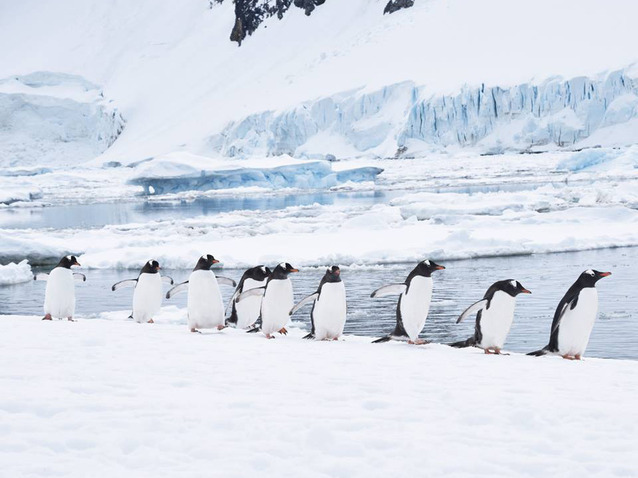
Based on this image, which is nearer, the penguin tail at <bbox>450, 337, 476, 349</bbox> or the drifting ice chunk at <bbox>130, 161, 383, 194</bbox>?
the penguin tail at <bbox>450, 337, 476, 349</bbox>

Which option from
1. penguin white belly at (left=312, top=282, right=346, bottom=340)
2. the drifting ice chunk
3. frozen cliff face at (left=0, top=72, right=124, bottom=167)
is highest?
frozen cliff face at (left=0, top=72, right=124, bottom=167)

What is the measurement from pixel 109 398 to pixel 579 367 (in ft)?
9.37

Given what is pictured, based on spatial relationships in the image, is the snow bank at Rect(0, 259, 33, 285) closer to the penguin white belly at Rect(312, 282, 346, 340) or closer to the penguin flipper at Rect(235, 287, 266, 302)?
the penguin flipper at Rect(235, 287, 266, 302)

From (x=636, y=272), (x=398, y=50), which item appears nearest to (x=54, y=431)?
(x=636, y=272)

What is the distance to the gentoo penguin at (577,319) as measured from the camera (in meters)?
5.60

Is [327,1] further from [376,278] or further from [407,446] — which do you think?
[407,446]

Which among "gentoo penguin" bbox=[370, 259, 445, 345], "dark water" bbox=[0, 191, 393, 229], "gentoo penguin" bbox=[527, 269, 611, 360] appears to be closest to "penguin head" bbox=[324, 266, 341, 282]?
"gentoo penguin" bbox=[370, 259, 445, 345]

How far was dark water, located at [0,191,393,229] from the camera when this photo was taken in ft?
79.6

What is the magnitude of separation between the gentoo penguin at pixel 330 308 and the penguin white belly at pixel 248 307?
968 millimetres

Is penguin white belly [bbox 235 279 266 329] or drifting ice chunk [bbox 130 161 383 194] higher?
drifting ice chunk [bbox 130 161 383 194]

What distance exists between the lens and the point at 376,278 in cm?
1150

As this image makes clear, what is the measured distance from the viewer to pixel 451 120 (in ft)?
196

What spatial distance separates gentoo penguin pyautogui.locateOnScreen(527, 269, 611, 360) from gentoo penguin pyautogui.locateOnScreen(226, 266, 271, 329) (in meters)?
2.51

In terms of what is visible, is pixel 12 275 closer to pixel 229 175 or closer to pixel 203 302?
pixel 203 302
